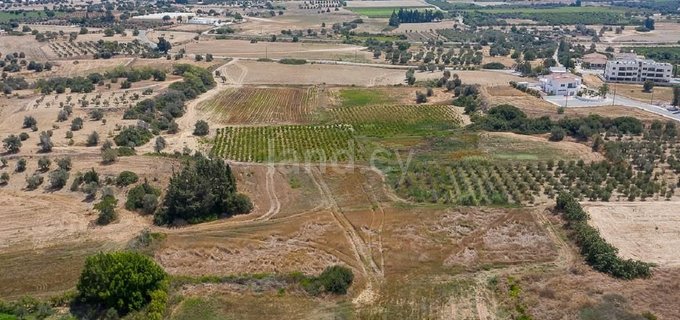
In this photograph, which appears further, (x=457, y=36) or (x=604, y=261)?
(x=457, y=36)

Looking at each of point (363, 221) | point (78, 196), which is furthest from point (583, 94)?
point (78, 196)

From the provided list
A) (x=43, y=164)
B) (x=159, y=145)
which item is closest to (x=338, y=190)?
(x=159, y=145)

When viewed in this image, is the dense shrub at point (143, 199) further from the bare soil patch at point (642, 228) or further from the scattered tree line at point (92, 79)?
the scattered tree line at point (92, 79)

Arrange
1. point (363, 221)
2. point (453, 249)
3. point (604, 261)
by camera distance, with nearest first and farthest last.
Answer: point (604, 261), point (453, 249), point (363, 221)

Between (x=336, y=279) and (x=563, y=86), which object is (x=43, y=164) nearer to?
(x=336, y=279)

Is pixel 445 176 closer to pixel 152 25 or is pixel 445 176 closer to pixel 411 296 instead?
pixel 411 296

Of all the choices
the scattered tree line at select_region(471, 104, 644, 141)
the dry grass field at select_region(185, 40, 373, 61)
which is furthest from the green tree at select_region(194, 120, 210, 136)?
the dry grass field at select_region(185, 40, 373, 61)
